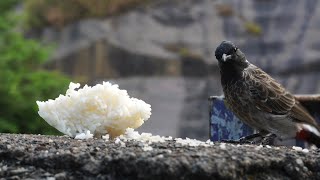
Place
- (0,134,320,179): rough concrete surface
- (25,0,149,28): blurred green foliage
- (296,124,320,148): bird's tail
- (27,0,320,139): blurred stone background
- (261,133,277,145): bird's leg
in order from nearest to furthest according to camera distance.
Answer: (0,134,320,179): rough concrete surface → (261,133,277,145): bird's leg → (296,124,320,148): bird's tail → (27,0,320,139): blurred stone background → (25,0,149,28): blurred green foliage

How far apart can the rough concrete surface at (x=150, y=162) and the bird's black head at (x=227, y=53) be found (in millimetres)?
1928

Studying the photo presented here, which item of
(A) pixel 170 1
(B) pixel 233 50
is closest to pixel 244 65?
(B) pixel 233 50

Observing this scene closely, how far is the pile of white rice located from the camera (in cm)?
352

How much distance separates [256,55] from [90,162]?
10.7 m

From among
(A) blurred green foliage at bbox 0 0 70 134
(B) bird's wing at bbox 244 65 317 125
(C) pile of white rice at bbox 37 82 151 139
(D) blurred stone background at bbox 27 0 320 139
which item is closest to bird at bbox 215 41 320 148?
(B) bird's wing at bbox 244 65 317 125

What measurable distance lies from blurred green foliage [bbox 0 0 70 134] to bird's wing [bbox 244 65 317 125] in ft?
13.8

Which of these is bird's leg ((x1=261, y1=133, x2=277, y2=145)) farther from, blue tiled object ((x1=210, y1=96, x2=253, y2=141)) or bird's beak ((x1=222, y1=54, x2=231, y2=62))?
bird's beak ((x1=222, y1=54, x2=231, y2=62))

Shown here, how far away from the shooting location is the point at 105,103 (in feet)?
11.7

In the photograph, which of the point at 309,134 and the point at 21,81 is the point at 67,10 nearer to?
the point at 21,81

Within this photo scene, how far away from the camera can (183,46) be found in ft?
43.3

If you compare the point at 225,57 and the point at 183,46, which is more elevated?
the point at 183,46

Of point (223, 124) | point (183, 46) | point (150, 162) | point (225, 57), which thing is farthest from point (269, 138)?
point (183, 46)

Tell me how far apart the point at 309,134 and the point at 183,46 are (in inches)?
315

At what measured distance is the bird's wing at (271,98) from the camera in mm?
5062
